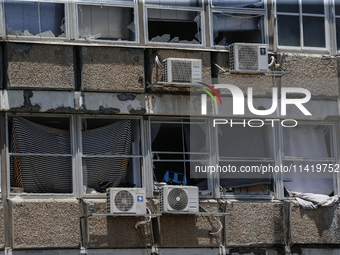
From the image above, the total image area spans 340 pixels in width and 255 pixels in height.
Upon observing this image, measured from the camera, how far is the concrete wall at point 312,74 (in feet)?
42.0

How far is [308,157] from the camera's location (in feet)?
42.4

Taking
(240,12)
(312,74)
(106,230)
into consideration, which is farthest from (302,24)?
(106,230)

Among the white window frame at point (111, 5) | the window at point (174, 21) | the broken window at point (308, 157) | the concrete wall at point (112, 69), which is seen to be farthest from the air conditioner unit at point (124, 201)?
the broken window at point (308, 157)

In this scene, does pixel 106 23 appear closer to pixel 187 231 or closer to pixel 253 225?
pixel 187 231

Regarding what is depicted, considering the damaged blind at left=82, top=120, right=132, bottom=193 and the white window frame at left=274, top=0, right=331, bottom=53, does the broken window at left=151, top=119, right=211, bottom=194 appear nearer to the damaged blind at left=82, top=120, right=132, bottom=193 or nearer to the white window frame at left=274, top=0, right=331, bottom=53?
the damaged blind at left=82, top=120, right=132, bottom=193

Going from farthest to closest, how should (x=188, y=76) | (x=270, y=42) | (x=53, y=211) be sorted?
(x=270, y=42), (x=188, y=76), (x=53, y=211)

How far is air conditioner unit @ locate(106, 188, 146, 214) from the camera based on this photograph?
37.4 feet

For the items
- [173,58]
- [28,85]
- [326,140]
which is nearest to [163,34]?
[173,58]

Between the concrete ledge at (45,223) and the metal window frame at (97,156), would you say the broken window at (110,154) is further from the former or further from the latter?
the concrete ledge at (45,223)

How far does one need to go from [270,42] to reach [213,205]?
2903 millimetres

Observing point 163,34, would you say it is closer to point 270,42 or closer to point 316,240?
point 270,42

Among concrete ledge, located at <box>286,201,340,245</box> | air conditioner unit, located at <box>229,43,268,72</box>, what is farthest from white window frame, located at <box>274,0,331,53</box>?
concrete ledge, located at <box>286,201,340,245</box>

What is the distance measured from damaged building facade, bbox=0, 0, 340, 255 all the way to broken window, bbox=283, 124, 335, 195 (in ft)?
0.06

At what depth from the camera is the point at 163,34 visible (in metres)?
12.5
